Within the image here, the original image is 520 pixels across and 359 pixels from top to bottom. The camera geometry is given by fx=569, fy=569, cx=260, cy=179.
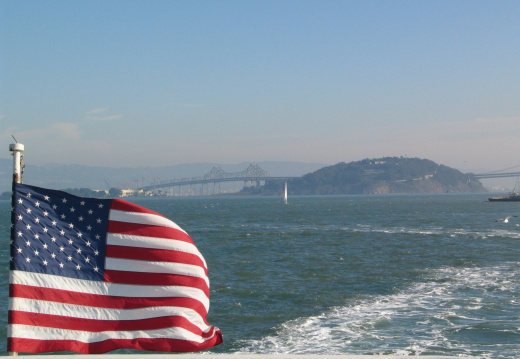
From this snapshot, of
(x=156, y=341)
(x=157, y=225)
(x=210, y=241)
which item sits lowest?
(x=210, y=241)

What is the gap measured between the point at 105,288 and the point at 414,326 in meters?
8.94

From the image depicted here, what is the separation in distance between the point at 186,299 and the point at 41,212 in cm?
137

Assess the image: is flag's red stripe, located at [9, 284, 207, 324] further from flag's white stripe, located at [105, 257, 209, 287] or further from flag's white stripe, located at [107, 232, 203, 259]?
flag's white stripe, located at [107, 232, 203, 259]

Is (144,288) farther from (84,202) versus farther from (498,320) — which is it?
(498,320)

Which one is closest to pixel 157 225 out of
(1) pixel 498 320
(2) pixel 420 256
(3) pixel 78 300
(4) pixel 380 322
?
(3) pixel 78 300

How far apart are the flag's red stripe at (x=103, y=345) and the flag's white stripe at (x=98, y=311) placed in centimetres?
18

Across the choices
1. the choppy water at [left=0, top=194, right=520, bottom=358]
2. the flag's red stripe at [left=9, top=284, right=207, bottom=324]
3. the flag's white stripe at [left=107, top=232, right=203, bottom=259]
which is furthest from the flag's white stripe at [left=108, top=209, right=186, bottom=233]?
the choppy water at [left=0, top=194, right=520, bottom=358]

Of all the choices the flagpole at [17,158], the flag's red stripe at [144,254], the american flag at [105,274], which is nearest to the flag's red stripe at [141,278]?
the american flag at [105,274]

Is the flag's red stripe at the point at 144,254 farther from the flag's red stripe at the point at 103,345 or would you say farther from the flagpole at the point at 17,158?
the flagpole at the point at 17,158

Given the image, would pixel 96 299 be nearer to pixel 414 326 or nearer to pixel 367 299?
pixel 414 326

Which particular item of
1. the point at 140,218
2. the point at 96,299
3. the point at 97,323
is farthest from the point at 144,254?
the point at 97,323

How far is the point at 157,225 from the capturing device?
4.62 meters

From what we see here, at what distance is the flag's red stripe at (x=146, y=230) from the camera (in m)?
4.62

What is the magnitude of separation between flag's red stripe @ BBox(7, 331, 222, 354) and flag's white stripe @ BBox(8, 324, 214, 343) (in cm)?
3
